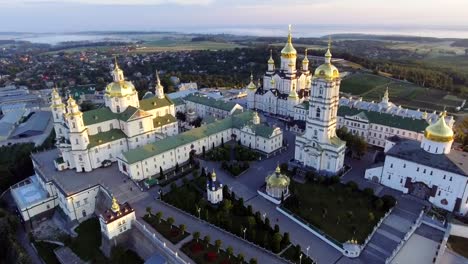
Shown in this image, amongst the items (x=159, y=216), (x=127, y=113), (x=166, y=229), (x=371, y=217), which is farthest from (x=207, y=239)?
(x=127, y=113)

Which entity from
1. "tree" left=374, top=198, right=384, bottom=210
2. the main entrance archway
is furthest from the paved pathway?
the main entrance archway

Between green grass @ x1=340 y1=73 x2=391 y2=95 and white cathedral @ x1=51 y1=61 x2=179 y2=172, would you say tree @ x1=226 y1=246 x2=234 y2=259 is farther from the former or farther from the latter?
green grass @ x1=340 y1=73 x2=391 y2=95

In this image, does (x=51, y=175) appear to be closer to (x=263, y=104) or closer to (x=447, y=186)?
(x=263, y=104)

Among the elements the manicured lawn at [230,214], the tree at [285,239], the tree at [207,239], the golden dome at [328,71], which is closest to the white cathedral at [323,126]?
the golden dome at [328,71]

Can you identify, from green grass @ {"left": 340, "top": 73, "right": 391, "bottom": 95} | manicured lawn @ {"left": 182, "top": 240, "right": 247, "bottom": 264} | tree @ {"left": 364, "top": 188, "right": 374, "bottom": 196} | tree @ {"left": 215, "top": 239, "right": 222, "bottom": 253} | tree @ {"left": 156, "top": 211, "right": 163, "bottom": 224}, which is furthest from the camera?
green grass @ {"left": 340, "top": 73, "right": 391, "bottom": 95}

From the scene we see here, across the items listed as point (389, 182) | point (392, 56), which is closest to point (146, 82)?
point (389, 182)

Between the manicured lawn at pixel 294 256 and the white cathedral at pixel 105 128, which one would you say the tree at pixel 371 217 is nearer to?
the manicured lawn at pixel 294 256

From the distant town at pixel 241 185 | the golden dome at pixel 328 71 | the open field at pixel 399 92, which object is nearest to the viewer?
the distant town at pixel 241 185
